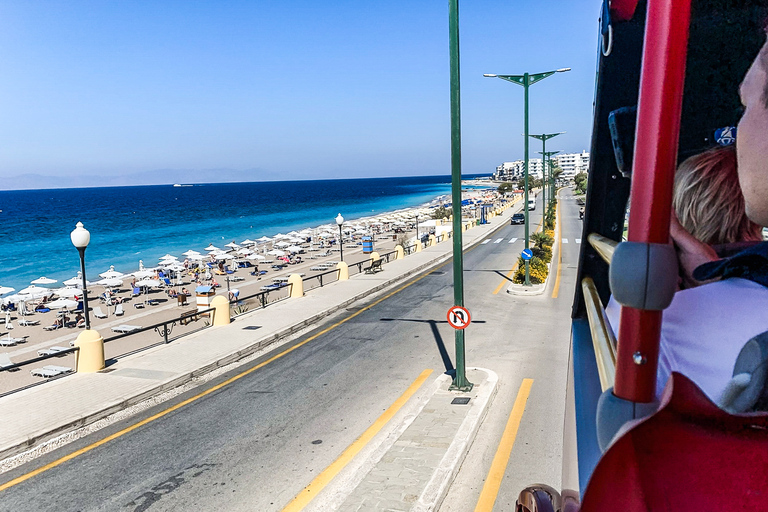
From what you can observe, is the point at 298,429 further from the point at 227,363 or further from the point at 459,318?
the point at 227,363

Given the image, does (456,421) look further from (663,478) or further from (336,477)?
(663,478)

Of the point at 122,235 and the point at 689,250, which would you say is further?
the point at 122,235

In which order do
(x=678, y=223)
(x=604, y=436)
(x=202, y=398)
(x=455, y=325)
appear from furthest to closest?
(x=202, y=398) < (x=455, y=325) < (x=678, y=223) < (x=604, y=436)

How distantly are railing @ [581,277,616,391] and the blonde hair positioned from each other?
1.22ft

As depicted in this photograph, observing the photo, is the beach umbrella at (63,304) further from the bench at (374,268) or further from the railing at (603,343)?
the railing at (603,343)

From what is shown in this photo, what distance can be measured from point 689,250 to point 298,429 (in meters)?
8.10

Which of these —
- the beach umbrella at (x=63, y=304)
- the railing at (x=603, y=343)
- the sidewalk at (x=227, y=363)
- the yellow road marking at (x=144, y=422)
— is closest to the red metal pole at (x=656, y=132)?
the railing at (x=603, y=343)

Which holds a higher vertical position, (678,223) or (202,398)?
(678,223)

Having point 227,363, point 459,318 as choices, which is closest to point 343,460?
point 459,318

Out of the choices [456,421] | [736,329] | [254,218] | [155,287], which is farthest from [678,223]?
[254,218]

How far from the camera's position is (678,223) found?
1.41 metres

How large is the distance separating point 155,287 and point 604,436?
39.7 metres

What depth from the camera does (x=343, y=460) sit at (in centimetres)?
758

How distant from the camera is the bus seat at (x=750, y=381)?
31.7 inches
